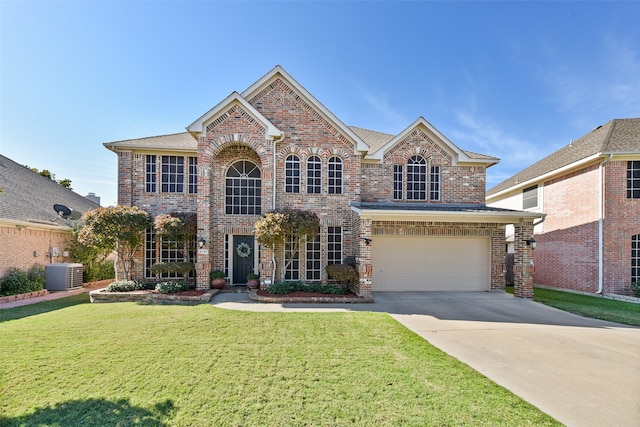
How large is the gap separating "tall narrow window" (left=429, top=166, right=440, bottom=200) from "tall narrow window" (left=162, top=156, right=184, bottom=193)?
11000 mm

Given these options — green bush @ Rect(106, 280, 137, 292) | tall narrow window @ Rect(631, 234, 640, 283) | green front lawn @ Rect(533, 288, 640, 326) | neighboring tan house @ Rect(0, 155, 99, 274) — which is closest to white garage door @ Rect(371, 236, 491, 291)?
green front lawn @ Rect(533, 288, 640, 326)

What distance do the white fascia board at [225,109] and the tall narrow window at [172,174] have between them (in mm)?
1983

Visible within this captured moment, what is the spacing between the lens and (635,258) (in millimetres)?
11812

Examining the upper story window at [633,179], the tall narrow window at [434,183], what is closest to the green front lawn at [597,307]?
the upper story window at [633,179]

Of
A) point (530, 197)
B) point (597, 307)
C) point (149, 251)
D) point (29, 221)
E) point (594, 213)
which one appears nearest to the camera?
point (597, 307)

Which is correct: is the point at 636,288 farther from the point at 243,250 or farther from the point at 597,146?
the point at 243,250

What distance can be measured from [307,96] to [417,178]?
6.01 m

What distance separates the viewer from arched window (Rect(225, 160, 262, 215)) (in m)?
12.1

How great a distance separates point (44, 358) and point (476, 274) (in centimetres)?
1377

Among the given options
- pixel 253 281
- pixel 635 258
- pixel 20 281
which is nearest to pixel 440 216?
pixel 253 281

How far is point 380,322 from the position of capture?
7422 millimetres

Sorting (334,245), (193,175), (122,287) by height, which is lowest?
(122,287)

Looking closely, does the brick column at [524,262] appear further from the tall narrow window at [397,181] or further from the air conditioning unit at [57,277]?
the air conditioning unit at [57,277]

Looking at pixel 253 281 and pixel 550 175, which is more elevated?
pixel 550 175
